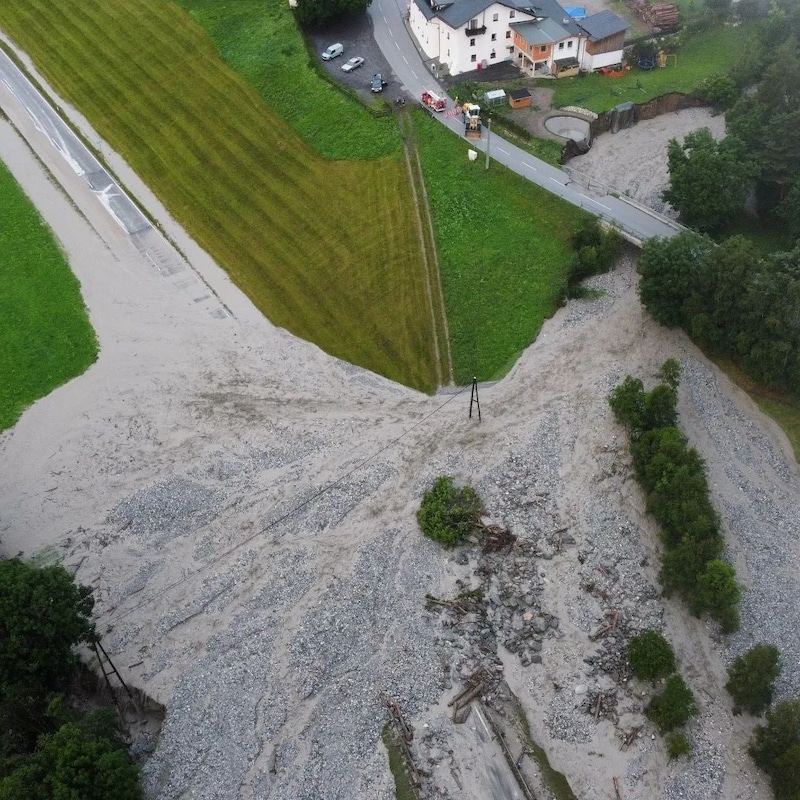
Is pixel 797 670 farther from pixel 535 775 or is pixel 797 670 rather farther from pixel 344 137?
pixel 344 137

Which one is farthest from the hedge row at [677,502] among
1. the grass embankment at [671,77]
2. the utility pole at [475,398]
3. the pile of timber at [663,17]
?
→ the pile of timber at [663,17]

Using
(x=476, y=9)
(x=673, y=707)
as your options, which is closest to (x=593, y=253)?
(x=476, y=9)

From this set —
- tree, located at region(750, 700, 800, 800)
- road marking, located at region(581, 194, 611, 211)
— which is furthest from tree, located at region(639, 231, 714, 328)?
tree, located at region(750, 700, 800, 800)

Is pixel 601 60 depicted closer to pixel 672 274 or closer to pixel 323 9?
pixel 323 9

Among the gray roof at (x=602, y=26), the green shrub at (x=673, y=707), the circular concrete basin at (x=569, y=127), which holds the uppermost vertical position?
the gray roof at (x=602, y=26)

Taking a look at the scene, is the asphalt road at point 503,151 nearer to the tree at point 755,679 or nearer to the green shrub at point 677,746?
the tree at point 755,679
